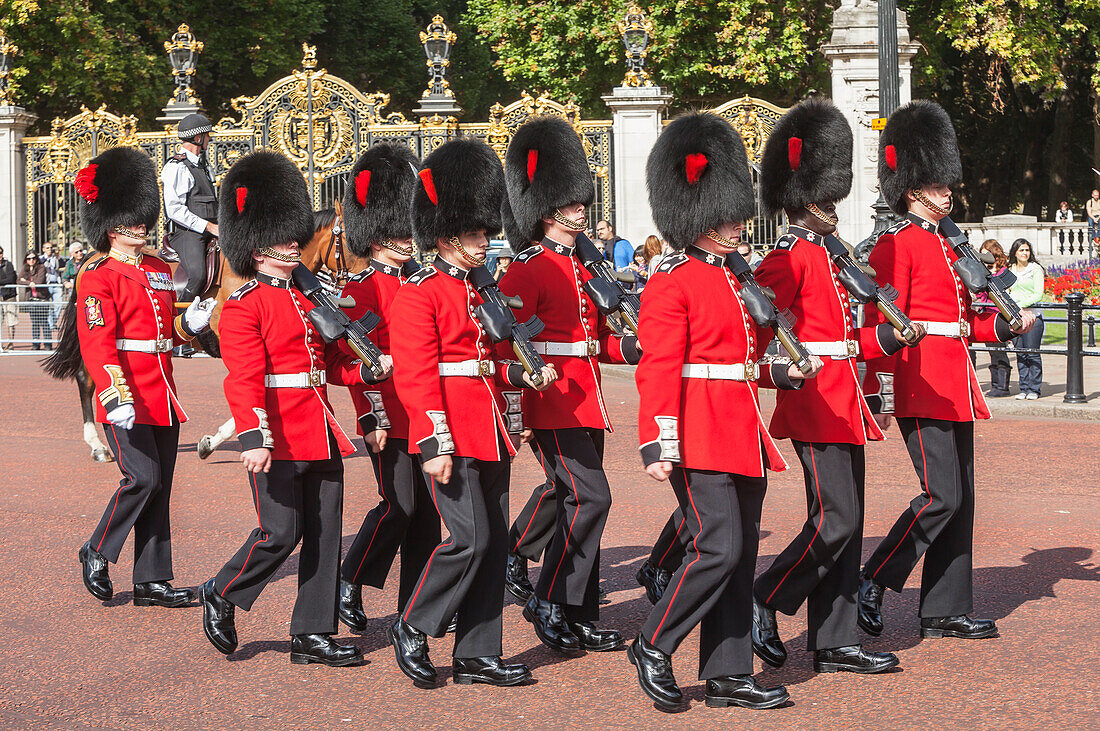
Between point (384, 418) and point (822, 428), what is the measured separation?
1617 millimetres

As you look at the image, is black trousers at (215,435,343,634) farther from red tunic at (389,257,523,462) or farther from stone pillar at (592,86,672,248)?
stone pillar at (592,86,672,248)

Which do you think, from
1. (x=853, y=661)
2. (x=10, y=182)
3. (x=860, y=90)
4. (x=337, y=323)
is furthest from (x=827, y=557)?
(x=10, y=182)

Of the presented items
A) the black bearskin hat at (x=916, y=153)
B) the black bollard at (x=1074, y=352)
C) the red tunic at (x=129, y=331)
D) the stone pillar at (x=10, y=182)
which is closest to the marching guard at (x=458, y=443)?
the red tunic at (x=129, y=331)

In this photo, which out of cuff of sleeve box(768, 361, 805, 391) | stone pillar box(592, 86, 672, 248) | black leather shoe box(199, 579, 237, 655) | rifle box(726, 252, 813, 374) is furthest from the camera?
stone pillar box(592, 86, 672, 248)

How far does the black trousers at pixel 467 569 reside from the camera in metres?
4.89

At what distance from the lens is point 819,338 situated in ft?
16.9

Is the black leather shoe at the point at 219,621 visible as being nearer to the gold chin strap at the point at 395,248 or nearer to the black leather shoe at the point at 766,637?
the gold chin strap at the point at 395,248

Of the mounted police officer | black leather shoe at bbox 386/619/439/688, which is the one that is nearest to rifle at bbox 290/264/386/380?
black leather shoe at bbox 386/619/439/688

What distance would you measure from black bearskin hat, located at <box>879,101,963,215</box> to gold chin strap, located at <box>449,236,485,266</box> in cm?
174

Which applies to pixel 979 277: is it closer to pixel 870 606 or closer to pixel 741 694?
pixel 870 606

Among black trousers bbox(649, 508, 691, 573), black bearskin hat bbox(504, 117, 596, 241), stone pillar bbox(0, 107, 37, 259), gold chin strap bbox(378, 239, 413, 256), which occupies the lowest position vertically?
black trousers bbox(649, 508, 691, 573)

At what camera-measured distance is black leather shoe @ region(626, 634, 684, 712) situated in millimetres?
4637

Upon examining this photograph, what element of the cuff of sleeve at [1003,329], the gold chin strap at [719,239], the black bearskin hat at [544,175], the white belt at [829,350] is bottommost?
the white belt at [829,350]

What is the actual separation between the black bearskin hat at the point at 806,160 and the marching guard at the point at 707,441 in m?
0.53
